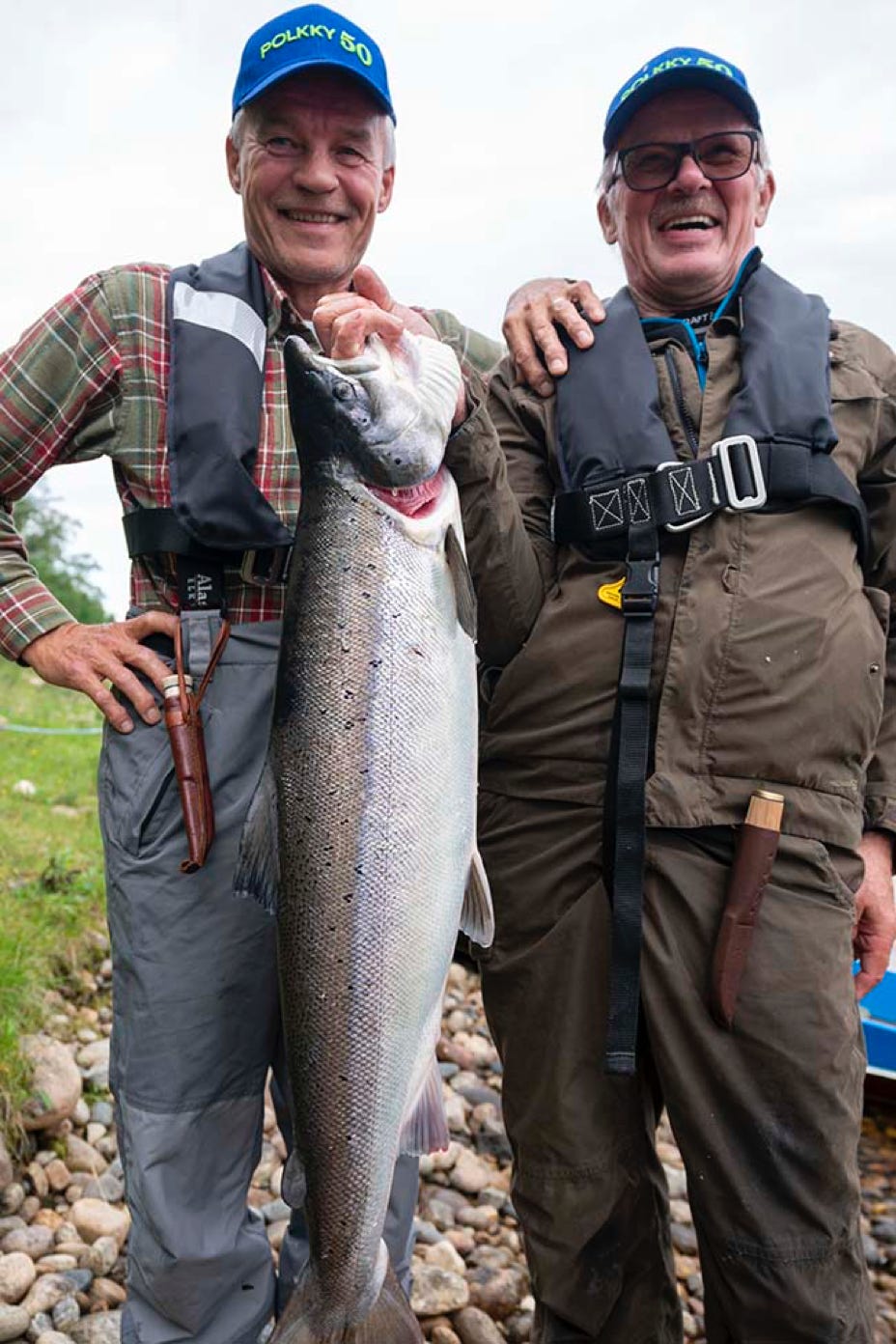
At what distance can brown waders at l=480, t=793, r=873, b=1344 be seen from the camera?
9.20ft

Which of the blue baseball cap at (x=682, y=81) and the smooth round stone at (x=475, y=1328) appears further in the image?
the smooth round stone at (x=475, y=1328)

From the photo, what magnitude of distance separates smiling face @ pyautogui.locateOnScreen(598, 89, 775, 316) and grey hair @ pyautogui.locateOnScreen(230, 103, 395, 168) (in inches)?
27.4

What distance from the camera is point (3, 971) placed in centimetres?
479

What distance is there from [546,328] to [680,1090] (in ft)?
7.22

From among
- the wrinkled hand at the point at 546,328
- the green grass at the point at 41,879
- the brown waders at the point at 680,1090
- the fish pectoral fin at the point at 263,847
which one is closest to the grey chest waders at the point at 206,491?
the fish pectoral fin at the point at 263,847

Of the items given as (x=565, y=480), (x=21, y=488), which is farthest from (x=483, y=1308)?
(x=21, y=488)

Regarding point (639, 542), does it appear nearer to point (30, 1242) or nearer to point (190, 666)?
point (190, 666)

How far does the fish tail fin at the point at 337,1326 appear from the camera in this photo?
2.42 meters

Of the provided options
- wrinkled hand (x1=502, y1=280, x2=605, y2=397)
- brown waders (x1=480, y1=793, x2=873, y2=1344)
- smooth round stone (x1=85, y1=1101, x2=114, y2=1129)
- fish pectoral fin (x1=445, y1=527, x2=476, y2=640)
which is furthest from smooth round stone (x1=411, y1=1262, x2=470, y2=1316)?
wrinkled hand (x1=502, y1=280, x2=605, y2=397)

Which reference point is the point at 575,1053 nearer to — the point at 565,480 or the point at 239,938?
the point at 239,938

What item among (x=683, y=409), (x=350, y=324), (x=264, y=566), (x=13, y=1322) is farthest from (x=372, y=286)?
(x=13, y=1322)

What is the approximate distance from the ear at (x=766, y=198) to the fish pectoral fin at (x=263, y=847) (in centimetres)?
234

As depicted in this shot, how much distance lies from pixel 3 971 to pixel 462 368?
3.40m

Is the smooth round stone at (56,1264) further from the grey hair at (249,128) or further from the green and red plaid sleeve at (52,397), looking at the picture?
the grey hair at (249,128)
